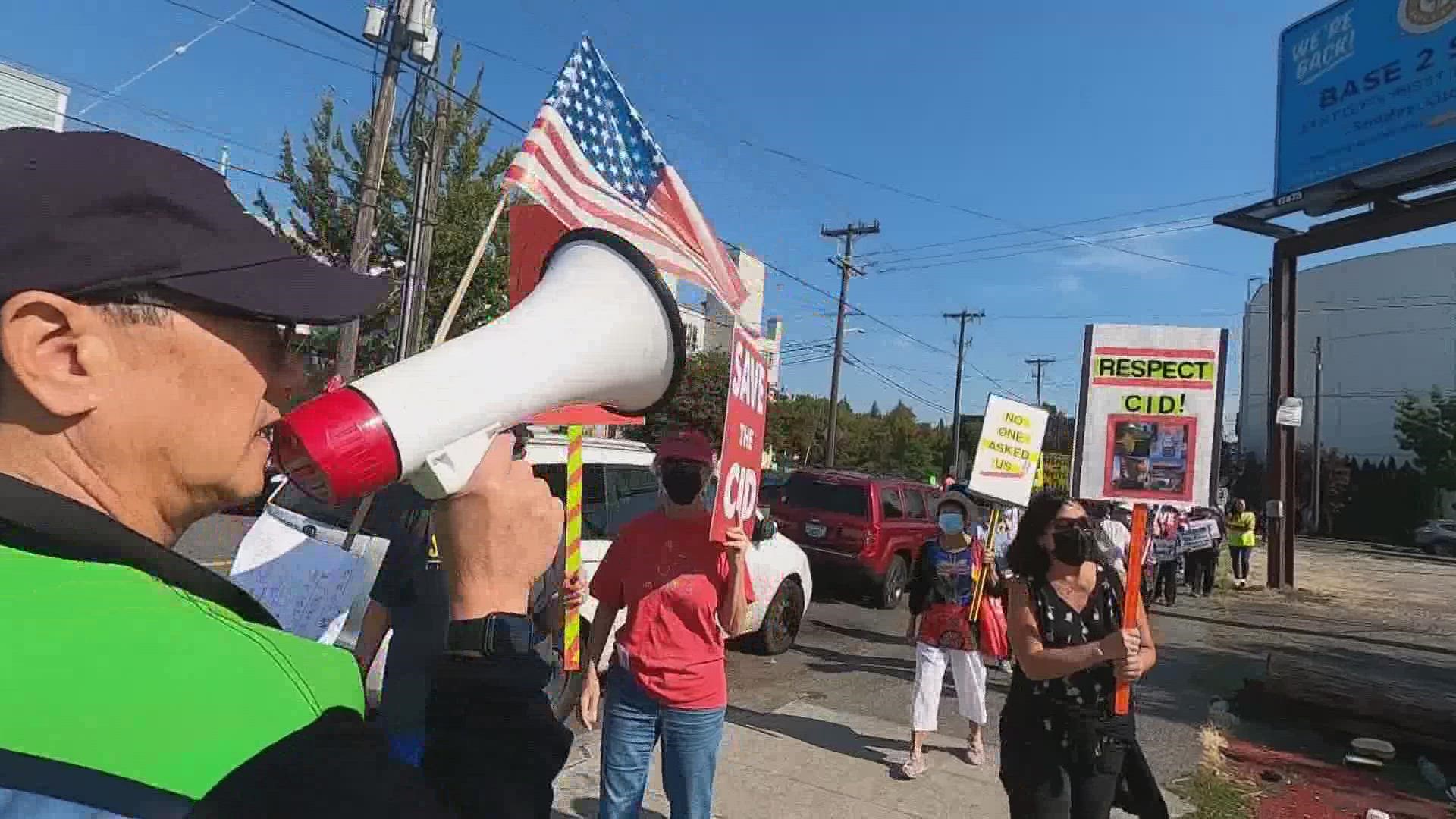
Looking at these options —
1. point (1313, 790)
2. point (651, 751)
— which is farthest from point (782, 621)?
point (651, 751)

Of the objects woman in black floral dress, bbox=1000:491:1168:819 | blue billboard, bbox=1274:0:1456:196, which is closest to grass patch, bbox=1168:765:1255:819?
woman in black floral dress, bbox=1000:491:1168:819

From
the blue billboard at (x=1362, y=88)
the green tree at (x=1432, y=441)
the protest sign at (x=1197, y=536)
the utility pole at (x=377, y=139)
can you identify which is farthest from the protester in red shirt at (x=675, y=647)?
the green tree at (x=1432, y=441)

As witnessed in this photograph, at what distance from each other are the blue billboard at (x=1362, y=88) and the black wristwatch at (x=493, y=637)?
15.4m

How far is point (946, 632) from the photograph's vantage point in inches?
223

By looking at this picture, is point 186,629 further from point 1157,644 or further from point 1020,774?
point 1157,644

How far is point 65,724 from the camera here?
0.57 metres

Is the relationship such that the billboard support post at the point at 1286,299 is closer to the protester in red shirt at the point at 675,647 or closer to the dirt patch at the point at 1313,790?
the dirt patch at the point at 1313,790

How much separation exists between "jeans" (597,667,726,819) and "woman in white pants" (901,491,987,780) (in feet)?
7.39

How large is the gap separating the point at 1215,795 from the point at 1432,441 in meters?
48.0

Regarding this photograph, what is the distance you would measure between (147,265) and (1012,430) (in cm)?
660

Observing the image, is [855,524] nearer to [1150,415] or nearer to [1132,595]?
[1150,415]

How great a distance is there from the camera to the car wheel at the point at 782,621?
313 inches

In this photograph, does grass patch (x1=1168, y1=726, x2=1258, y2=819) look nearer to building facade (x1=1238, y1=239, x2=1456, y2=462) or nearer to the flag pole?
the flag pole

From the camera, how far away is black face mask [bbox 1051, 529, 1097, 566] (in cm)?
326
